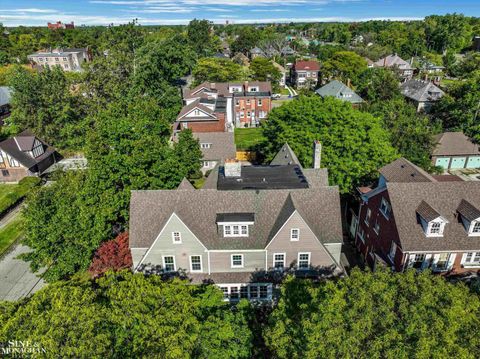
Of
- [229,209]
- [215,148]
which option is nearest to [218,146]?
[215,148]

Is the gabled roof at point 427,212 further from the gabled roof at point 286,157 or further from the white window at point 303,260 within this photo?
the gabled roof at point 286,157

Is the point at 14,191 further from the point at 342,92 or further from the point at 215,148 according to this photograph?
the point at 342,92

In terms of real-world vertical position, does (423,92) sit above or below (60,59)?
below

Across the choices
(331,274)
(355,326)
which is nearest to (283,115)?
(331,274)

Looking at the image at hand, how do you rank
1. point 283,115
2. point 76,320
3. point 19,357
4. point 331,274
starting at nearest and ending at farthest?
point 19,357 → point 76,320 → point 331,274 → point 283,115

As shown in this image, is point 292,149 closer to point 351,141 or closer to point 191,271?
point 351,141

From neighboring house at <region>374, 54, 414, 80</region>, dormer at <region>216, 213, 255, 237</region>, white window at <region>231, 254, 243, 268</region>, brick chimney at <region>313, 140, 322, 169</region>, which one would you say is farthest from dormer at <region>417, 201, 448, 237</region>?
neighboring house at <region>374, 54, 414, 80</region>
